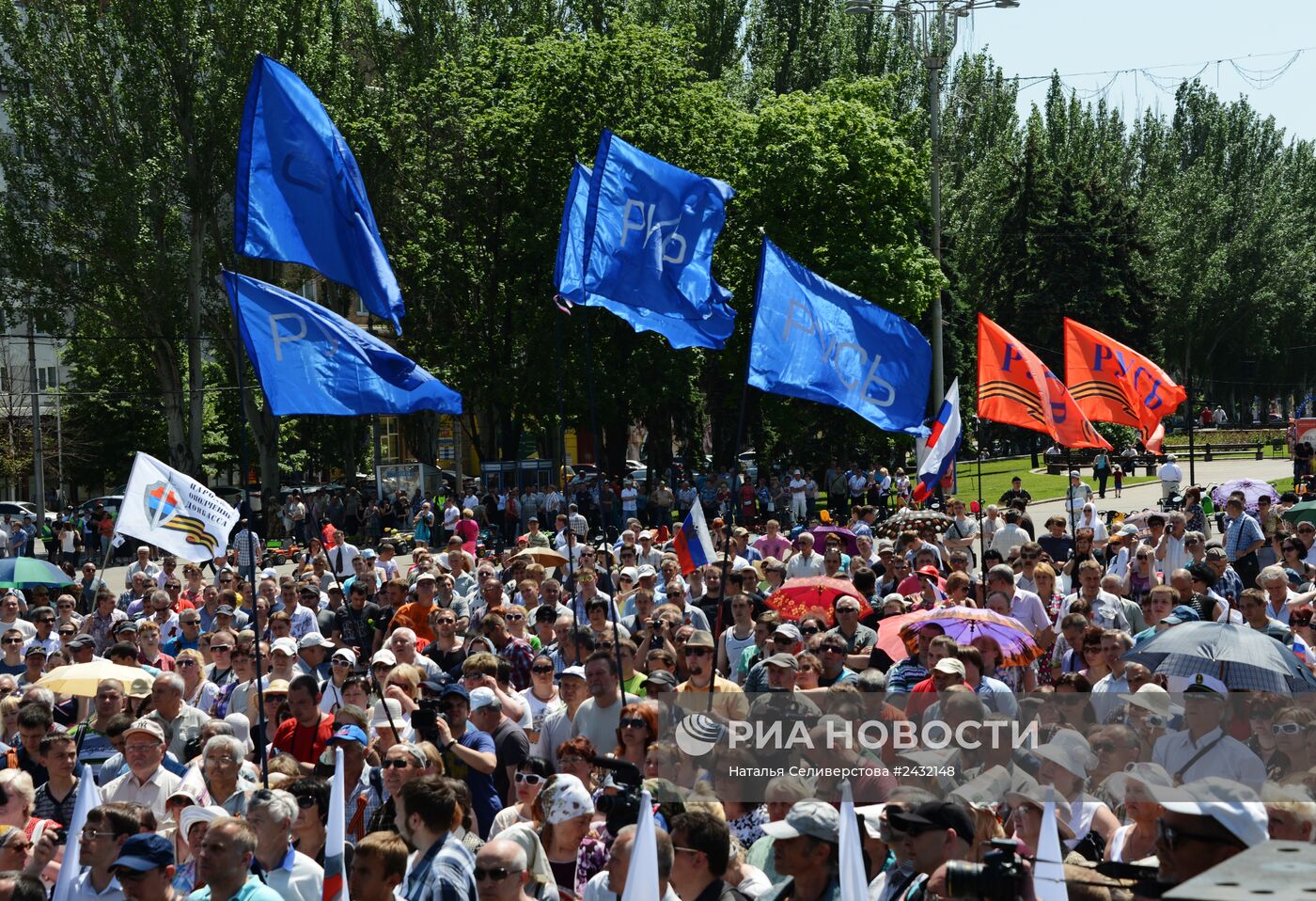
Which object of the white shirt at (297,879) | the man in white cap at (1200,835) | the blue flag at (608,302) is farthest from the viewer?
the blue flag at (608,302)

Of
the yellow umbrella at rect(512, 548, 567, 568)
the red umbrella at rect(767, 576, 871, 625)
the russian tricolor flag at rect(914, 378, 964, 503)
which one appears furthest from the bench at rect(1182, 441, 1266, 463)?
the red umbrella at rect(767, 576, 871, 625)

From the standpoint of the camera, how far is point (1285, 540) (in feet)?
44.4

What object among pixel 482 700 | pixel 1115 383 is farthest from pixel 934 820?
pixel 1115 383

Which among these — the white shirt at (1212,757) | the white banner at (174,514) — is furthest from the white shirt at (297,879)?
the white banner at (174,514)

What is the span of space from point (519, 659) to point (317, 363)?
287cm

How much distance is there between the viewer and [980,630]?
999cm

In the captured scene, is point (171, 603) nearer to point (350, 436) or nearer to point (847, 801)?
point (847, 801)

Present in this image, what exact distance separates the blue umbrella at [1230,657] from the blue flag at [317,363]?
4344 mm

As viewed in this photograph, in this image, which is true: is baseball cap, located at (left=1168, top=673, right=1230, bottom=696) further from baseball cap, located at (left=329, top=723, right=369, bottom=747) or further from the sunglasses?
baseball cap, located at (left=329, top=723, right=369, bottom=747)

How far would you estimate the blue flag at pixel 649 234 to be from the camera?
421 inches

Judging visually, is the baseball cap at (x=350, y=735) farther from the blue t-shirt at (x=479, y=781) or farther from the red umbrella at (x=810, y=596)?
the red umbrella at (x=810, y=596)

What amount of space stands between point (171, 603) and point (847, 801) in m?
12.4

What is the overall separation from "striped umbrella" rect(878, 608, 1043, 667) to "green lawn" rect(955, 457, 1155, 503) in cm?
2686

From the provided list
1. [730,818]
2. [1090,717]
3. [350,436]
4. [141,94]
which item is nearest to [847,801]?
[730,818]
